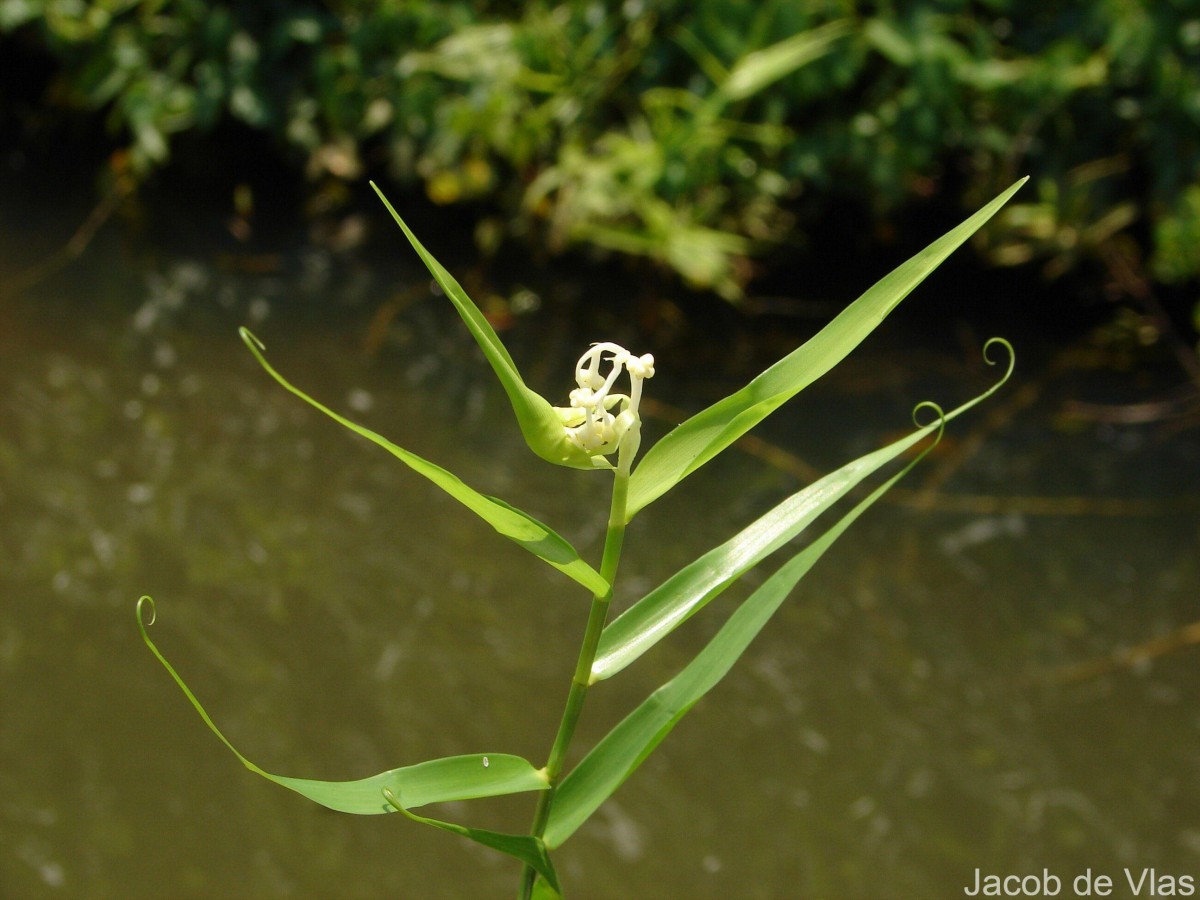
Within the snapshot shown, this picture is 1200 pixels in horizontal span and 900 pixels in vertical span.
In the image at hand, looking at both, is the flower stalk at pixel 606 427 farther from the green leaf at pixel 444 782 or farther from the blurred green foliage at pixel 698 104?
the blurred green foliage at pixel 698 104

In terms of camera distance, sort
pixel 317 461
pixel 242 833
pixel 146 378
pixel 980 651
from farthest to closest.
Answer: pixel 146 378 < pixel 317 461 < pixel 980 651 < pixel 242 833

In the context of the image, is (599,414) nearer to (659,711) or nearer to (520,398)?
(520,398)

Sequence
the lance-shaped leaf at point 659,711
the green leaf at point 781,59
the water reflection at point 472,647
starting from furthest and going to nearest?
1. the green leaf at point 781,59
2. the water reflection at point 472,647
3. the lance-shaped leaf at point 659,711

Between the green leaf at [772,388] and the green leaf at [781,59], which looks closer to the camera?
the green leaf at [772,388]

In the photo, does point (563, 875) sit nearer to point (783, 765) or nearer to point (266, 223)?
point (783, 765)

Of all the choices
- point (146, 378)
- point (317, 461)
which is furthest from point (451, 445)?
point (146, 378)

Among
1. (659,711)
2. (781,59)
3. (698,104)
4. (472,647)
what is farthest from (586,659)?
(698,104)

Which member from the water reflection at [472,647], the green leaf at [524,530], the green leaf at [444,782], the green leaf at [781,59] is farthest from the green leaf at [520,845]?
the green leaf at [781,59]

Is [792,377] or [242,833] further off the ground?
[792,377]
